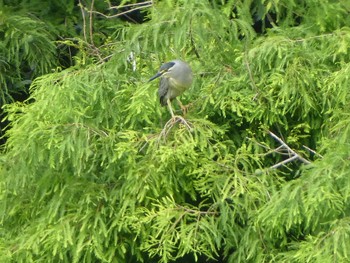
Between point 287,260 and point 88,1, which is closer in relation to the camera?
point 287,260

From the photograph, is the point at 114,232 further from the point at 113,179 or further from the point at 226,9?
the point at 226,9

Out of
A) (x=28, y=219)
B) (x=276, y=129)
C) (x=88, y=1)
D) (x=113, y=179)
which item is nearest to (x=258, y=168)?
(x=276, y=129)

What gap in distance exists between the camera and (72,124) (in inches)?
247

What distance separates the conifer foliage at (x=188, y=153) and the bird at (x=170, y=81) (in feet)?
0.27

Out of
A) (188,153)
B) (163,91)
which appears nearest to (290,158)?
(188,153)

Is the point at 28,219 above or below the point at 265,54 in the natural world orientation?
below

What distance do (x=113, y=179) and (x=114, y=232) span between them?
302 millimetres

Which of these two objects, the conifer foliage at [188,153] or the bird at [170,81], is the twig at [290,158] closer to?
the conifer foliage at [188,153]

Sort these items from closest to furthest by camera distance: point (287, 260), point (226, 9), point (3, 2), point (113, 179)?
point (287, 260), point (113, 179), point (226, 9), point (3, 2)

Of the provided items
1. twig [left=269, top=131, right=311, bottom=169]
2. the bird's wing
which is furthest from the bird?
twig [left=269, top=131, right=311, bottom=169]

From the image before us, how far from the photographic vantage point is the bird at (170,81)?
21.2 feet

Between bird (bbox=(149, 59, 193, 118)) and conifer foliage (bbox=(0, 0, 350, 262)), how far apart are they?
0.08 meters

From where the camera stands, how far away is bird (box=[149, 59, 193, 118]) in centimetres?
647

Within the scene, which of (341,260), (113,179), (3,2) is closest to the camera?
(341,260)
